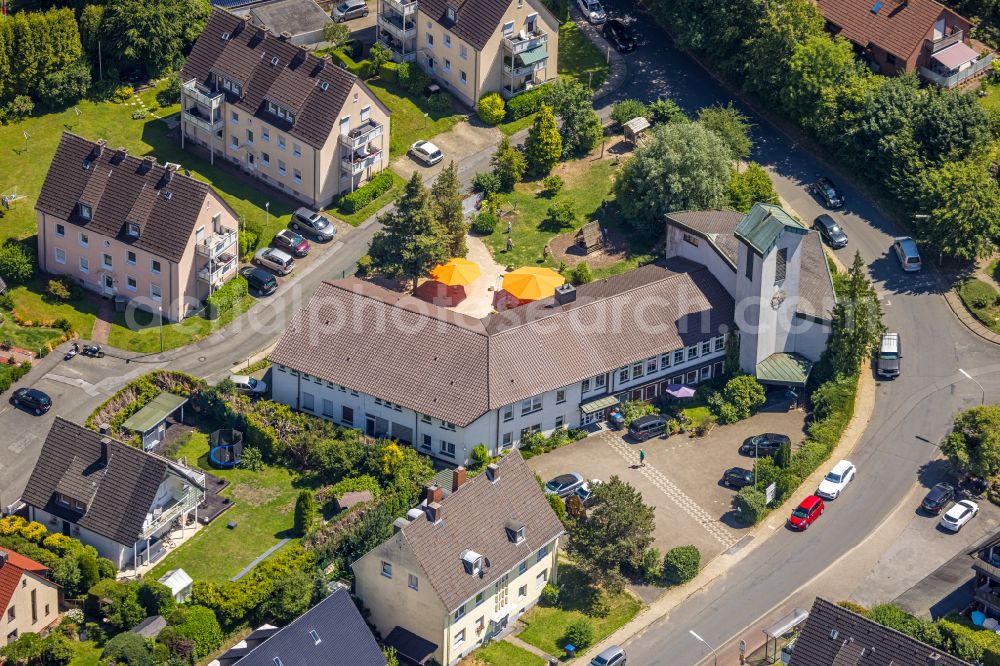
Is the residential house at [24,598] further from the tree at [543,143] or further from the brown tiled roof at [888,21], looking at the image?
the brown tiled roof at [888,21]

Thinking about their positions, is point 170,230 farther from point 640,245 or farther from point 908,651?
point 908,651

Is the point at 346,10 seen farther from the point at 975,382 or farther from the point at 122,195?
the point at 975,382

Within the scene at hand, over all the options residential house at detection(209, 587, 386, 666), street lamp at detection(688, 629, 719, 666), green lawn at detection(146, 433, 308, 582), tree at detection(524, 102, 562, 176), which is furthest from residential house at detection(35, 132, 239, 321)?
street lamp at detection(688, 629, 719, 666)

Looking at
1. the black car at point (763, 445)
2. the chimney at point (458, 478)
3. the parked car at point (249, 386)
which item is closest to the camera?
the chimney at point (458, 478)

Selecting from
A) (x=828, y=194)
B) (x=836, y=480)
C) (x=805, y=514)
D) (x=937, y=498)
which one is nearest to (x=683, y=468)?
(x=805, y=514)

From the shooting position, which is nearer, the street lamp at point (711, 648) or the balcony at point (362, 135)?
the street lamp at point (711, 648)

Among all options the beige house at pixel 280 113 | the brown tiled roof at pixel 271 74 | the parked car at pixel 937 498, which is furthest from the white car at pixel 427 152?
the parked car at pixel 937 498
